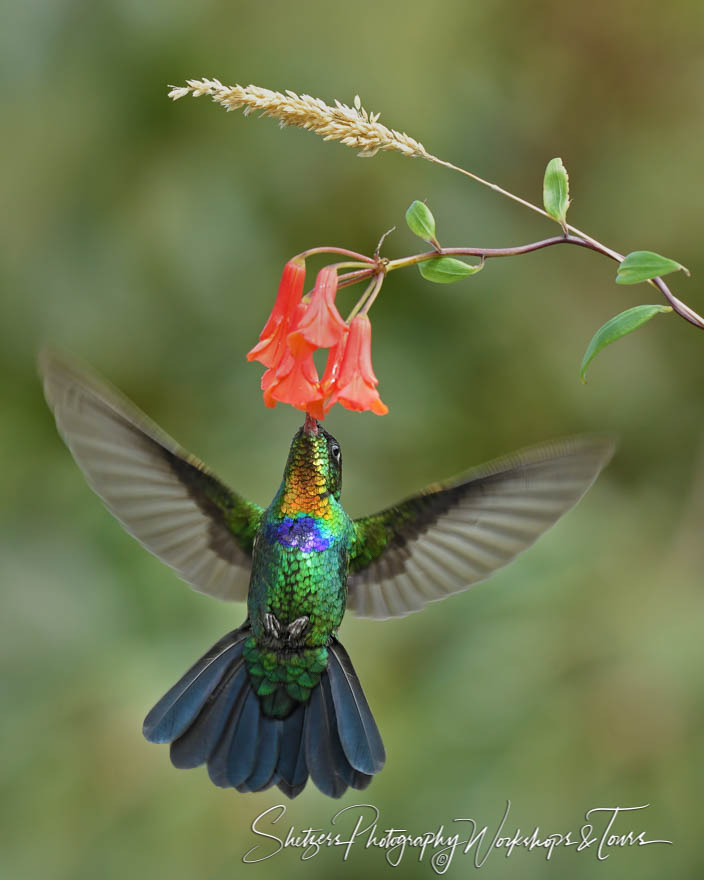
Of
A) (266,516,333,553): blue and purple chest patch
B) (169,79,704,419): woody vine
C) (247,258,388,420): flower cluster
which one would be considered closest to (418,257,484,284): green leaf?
(169,79,704,419): woody vine

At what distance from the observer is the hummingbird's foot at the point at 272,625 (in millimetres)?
1985

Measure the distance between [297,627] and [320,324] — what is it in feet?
2.22

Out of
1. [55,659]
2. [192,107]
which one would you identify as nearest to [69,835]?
[55,659]

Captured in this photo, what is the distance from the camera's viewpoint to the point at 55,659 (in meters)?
3.47

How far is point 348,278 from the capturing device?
1.63 meters

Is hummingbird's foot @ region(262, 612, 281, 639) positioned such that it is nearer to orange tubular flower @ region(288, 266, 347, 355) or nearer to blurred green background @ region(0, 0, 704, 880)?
orange tubular flower @ region(288, 266, 347, 355)

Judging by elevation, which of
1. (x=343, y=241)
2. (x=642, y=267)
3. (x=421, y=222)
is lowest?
(x=642, y=267)

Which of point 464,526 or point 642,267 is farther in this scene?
point 464,526

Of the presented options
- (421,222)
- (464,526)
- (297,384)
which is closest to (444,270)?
(421,222)

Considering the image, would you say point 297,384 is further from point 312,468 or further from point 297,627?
point 297,627

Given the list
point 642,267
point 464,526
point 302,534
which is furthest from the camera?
point 464,526

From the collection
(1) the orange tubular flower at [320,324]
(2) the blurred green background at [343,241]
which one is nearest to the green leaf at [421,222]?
(1) the orange tubular flower at [320,324]

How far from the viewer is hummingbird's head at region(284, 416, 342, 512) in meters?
1.77

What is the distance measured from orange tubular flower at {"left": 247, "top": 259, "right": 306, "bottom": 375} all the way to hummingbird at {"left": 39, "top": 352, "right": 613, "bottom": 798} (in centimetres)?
14
